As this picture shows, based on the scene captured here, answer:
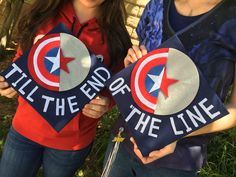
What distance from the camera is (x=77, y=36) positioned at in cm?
194

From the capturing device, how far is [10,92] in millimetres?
1820

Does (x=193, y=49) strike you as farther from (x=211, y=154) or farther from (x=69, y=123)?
(x=211, y=154)

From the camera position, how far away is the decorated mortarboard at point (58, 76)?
1665 millimetres

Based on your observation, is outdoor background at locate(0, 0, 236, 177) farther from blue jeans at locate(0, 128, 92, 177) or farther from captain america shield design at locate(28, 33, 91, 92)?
captain america shield design at locate(28, 33, 91, 92)

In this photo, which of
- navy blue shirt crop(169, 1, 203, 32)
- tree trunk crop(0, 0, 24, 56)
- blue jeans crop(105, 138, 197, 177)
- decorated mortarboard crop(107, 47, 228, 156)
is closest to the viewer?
decorated mortarboard crop(107, 47, 228, 156)

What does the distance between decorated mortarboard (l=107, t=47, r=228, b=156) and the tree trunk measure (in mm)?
3708

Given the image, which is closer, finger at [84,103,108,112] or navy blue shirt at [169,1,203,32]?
navy blue shirt at [169,1,203,32]

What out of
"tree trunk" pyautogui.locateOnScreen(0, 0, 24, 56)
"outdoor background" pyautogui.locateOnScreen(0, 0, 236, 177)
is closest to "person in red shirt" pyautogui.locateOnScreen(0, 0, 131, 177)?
"outdoor background" pyautogui.locateOnScreen(0, 0, 236, 177)

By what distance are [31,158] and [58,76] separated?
0.59m

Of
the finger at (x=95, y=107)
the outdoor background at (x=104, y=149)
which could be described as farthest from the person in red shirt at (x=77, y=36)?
the outdoor background at (x=104, y=149)

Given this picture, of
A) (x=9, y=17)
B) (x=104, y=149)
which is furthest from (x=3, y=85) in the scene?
(x=9, y=17)

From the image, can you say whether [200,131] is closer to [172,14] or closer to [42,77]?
[172,14]

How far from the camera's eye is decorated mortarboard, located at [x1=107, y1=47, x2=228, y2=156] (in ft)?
4.79

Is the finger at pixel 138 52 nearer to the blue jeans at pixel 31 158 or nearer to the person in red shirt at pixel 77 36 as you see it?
the person in red shirt at pixel 77 36
